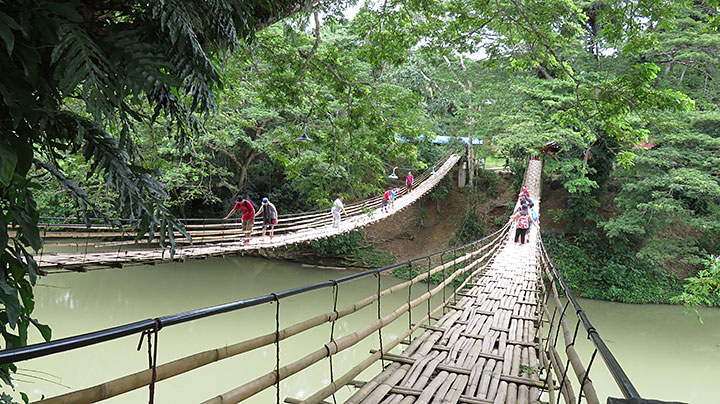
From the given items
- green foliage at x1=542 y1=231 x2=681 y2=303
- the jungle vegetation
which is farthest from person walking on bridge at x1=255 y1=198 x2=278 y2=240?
green foliage at x1=542 y1=231 x2=681 y2=303

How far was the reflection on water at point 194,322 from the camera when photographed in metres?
4.73

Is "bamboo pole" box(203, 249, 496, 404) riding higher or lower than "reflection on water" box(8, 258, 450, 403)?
higher

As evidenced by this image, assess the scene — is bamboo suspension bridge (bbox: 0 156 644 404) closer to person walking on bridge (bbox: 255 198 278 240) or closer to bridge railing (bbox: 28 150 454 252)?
bridge railing (bbox: 28 150 454 252)

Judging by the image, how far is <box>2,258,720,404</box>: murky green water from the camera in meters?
4.81

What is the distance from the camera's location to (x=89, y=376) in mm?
4676

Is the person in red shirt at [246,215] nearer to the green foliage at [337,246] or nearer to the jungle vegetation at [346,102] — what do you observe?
the jungle vegetation at [346,102]

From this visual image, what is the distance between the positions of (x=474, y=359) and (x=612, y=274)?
358 inches

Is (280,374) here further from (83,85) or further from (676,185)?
(676,185)

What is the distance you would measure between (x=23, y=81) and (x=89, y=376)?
16.3 ft

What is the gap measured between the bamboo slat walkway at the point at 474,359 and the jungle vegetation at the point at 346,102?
1.07 m

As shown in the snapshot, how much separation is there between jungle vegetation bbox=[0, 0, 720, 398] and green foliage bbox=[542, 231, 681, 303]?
4 cm

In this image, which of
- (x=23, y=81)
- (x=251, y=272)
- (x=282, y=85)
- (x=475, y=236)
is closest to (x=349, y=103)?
(x=282, y=85)

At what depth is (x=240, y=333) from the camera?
239 inches

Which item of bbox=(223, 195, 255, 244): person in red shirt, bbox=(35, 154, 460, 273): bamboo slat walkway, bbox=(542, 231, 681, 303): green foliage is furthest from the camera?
bbox=(542, 231, 681, 303): green foliage
